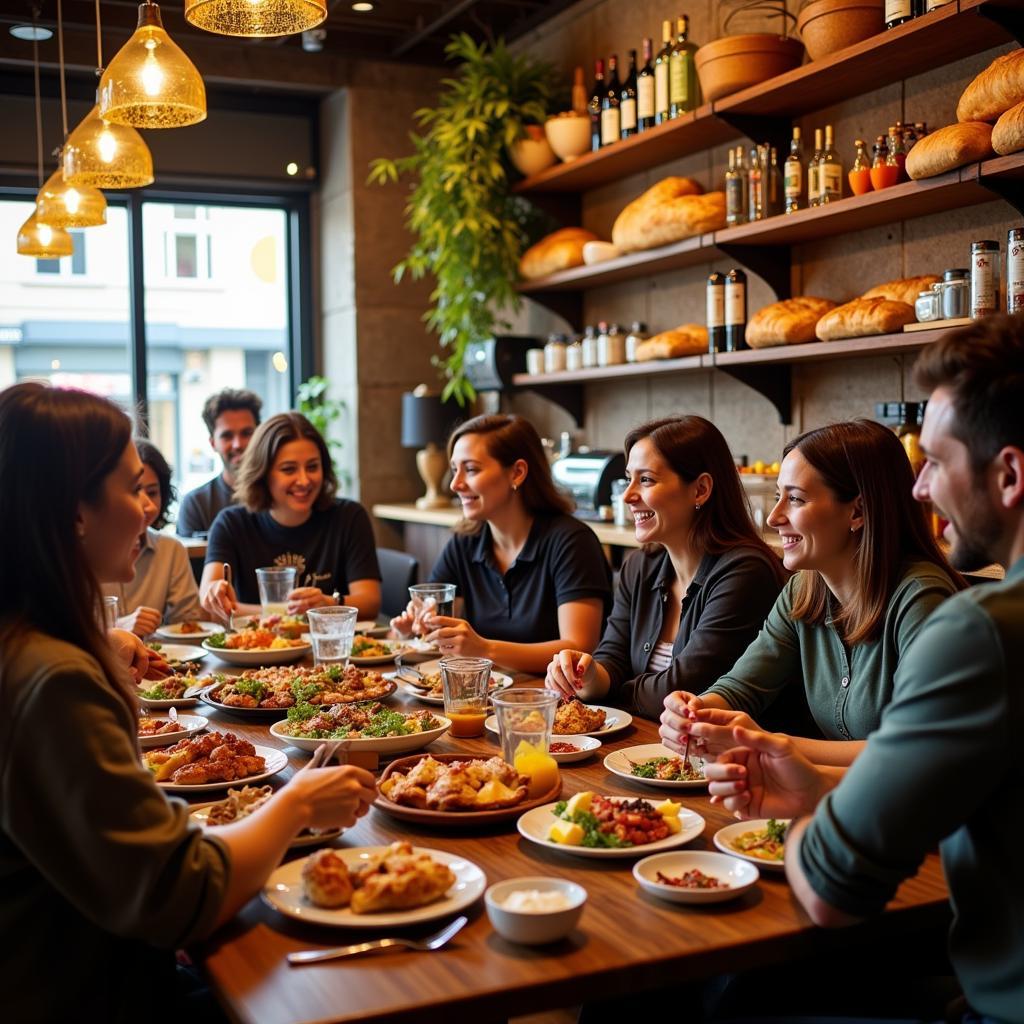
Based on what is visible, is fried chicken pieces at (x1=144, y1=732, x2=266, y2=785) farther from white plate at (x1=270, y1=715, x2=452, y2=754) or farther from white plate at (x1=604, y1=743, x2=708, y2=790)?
white plate at (x1=604, y1=743, x2=708, y2=790)

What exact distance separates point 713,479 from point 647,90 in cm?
256

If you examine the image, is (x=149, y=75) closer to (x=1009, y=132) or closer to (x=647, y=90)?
(x=1009, y=132)

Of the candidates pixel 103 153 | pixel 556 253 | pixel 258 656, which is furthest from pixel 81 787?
pixel 556 253

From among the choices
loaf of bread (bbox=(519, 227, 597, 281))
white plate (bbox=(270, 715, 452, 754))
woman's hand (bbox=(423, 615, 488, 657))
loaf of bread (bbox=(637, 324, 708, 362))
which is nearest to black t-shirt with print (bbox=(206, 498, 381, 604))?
woman's hand (bbox=(423, 615, 488, 657))

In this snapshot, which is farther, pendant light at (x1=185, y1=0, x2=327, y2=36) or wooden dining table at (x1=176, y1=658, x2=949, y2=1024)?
pendant light at (x1=185, y1=0, x2=327, y2=36)

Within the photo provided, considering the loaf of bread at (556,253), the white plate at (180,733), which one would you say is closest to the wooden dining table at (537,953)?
the white plate at (180,733)

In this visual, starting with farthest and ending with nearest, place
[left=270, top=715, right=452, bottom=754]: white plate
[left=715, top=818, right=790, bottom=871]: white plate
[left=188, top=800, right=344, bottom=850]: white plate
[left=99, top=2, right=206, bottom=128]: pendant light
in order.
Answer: [left=99, top=2, right=206, bottom=128]: pendant light, [left=270, top=715, right=452, bottom=754]: white plate, [left=188, top=800, right=344, bottom=850]: white plate, [left=715, top=818, right=790, bottom=871]: white plate

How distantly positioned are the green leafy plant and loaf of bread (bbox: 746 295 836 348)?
5.76 feet

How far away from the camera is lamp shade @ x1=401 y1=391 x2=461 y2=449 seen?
5941 millimetres

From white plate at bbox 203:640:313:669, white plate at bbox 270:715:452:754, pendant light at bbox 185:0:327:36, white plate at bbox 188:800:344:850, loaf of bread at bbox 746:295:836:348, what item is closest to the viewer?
white plate at bbox 188:800:344:850

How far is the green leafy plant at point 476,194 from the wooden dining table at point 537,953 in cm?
422

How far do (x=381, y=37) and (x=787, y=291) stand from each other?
296cm

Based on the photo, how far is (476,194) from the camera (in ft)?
17.4

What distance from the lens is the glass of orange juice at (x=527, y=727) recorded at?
1.80 m
